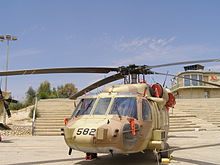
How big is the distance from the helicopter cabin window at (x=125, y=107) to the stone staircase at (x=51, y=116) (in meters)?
12.8

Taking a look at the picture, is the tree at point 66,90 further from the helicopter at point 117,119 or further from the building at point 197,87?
the helicopter at point 117,119

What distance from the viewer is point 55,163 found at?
7.24 meters

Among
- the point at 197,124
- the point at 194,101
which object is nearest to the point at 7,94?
the point at 197,124

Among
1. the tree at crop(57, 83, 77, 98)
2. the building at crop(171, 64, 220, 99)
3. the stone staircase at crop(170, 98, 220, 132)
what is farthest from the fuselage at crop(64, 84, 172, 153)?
the tree at crop(57, 83, 77, 98)

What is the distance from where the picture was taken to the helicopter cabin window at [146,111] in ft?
22.1

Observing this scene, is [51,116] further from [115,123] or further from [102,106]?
[115,123]

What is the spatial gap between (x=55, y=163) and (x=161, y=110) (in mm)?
3953

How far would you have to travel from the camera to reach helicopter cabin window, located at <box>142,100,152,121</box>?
6.74 metres

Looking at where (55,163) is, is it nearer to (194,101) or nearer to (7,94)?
(7,94)

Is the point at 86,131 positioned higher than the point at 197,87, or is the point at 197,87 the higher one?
the point at 197,87

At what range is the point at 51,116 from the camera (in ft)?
71.4

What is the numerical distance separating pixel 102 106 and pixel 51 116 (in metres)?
16.1

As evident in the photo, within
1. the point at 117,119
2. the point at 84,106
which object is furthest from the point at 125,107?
the point at 84,106

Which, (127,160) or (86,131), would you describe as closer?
(86,131)
